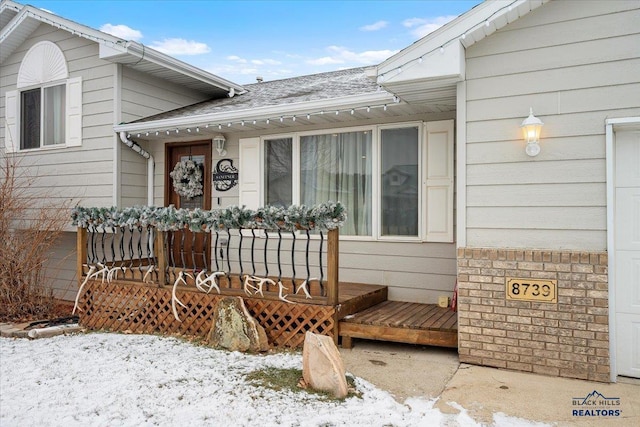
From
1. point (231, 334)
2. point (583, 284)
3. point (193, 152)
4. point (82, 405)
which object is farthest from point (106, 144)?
point (583, 284)

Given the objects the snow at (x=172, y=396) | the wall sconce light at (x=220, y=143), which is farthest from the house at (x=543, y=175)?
the wall sconce light at (x=220, y=143)

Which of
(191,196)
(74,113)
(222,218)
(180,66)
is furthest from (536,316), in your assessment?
(74,113)

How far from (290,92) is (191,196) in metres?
2.11

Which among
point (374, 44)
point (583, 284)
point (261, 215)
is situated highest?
point (374, 44)

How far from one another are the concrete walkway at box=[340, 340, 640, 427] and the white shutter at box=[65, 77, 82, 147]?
538cm

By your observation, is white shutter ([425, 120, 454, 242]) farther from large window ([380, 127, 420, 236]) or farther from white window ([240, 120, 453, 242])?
large window ([380, 127, 420, 236])

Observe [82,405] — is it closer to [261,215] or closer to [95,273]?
[261,215]

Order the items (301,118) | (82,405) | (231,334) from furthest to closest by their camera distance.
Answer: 1. (301,118)
2. (231,334)
3. (82,405)

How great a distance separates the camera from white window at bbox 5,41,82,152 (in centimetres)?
719

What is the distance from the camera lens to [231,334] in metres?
4.50

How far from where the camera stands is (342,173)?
5996mm

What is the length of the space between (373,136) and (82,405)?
4.05 metres

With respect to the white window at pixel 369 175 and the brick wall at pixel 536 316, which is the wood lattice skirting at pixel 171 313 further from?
the white window at pixel 369 175

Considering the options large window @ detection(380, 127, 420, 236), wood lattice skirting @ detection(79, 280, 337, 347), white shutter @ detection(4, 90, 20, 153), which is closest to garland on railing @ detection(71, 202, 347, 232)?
wood lattice skirting @ detection(79, 280, 337, 347)
